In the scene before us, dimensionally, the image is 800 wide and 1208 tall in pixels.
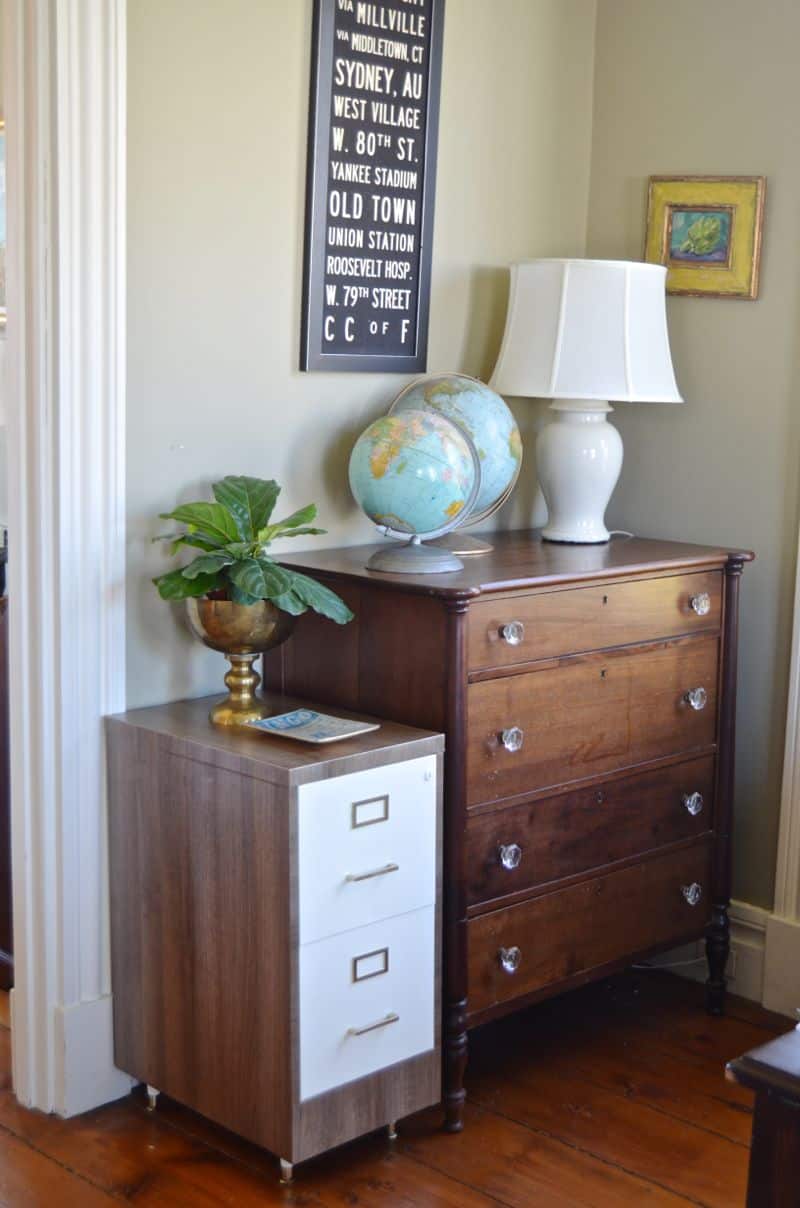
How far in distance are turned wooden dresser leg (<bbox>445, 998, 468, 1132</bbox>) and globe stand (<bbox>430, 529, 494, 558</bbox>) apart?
2.93ft

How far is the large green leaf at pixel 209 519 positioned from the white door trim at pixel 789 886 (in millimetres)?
1282

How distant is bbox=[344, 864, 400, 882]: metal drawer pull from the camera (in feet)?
8.10

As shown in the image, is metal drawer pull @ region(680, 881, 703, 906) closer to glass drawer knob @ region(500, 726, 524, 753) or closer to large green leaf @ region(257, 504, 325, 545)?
glass drawer knob @ region(500, 726, 524, 753)

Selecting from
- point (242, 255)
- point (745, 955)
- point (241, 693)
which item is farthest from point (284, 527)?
point (745, 955)

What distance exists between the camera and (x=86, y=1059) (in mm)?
2750

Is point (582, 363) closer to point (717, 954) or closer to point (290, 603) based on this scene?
point (290, 603)

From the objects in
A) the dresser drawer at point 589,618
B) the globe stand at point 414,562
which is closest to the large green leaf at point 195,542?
the globe stand at point 414,562

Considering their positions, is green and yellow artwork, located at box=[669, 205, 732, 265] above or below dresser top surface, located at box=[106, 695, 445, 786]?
above

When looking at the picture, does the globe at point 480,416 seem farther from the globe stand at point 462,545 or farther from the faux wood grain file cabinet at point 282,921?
the faux wood grain file cabinet at point 282,921

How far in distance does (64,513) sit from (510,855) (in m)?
1.04

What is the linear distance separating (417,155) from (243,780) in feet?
4.69

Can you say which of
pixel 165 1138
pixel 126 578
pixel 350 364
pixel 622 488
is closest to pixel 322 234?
pixel 350 364

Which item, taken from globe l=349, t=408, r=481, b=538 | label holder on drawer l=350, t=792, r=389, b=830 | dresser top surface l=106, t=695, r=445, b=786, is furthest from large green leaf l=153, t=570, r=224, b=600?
label holder on drawer l=350, t=792, r=389, b=830

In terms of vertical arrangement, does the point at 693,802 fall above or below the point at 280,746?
below
